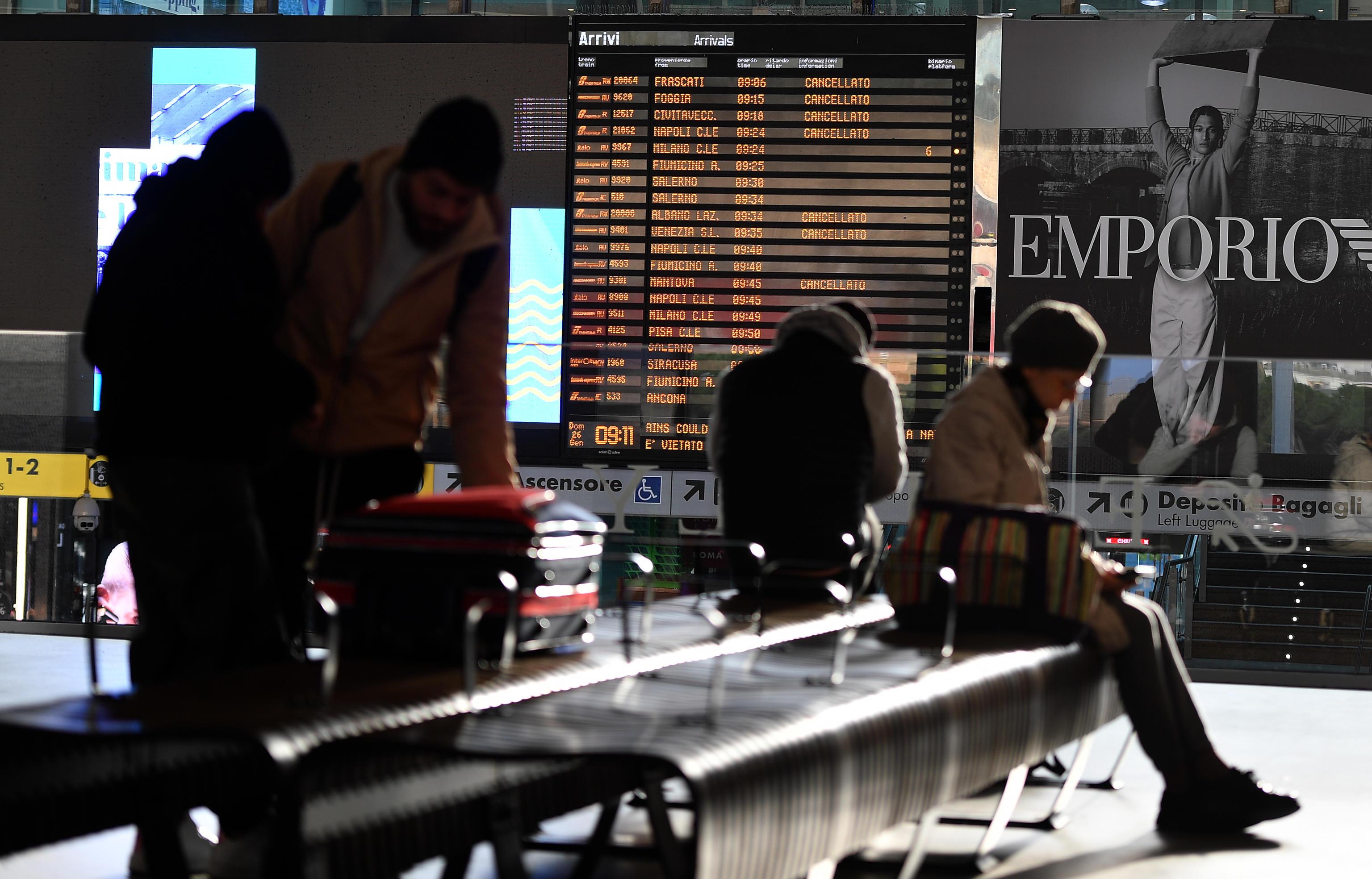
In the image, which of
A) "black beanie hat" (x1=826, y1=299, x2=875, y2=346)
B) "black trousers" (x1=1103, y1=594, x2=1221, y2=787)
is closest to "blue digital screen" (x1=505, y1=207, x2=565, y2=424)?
"black beanie hat" (x1=826, y1=299, x2=875, y2=346)

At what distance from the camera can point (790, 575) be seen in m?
3.58

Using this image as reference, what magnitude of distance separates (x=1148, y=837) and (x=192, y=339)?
7.21 ft

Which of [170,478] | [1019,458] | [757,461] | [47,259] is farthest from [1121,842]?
[47,259]

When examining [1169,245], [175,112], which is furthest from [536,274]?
[1169,245]

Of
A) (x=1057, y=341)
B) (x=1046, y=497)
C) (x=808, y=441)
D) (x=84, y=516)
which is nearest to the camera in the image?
(x=1057, y=341)

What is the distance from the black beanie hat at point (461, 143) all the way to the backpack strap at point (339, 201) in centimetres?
12

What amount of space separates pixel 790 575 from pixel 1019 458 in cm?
57

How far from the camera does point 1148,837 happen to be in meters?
3.35

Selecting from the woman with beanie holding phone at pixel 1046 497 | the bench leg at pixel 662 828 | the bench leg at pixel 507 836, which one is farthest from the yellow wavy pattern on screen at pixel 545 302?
the bench leg at pixel 507 836

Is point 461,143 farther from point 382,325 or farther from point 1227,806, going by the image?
point 1227,806

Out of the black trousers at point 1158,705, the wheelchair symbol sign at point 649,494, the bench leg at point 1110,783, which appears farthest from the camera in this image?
the wheelchair symbol sign at point 649,494

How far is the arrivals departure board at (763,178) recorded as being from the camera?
7098 millimetres

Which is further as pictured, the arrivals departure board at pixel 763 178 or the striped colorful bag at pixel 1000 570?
the arrivals departure board at pixel 763 178

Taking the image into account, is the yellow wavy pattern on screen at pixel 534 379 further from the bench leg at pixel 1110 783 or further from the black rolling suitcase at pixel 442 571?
the black rolling suitcase at pixel 442 571
